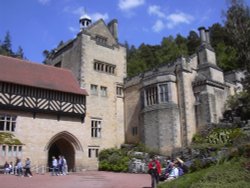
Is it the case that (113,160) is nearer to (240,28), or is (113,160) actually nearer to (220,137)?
(220,137)

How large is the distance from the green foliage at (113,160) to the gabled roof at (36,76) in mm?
5268

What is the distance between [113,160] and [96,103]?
17.8ft

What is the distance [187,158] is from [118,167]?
17.1 feet

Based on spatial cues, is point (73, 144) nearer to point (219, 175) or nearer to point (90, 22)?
point (90, 22)

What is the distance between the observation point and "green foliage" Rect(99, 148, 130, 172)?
22188 millimetres

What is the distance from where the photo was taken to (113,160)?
77.3 feet

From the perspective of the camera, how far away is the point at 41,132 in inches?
877

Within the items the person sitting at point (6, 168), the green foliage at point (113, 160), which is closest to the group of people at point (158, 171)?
the green foliage at point (113, 160)

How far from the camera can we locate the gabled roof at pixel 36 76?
866 inches

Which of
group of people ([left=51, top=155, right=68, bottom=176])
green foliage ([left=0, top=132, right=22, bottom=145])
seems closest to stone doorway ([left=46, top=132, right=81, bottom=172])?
green foliage ([left=0, top=132, right=22, bottom=145])

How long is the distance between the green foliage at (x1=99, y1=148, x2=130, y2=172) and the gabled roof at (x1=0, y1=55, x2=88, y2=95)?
5.27 m

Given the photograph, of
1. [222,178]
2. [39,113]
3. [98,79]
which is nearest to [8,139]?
[39,113]

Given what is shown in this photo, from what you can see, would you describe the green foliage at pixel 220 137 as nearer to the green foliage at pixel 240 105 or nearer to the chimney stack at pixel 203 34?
the green foliage at pixel 240 105

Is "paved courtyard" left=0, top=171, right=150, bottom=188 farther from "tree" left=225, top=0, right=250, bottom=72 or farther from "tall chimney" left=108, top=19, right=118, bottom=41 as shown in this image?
"tall chimney" left=108, top=19, right=118, bottom=41
